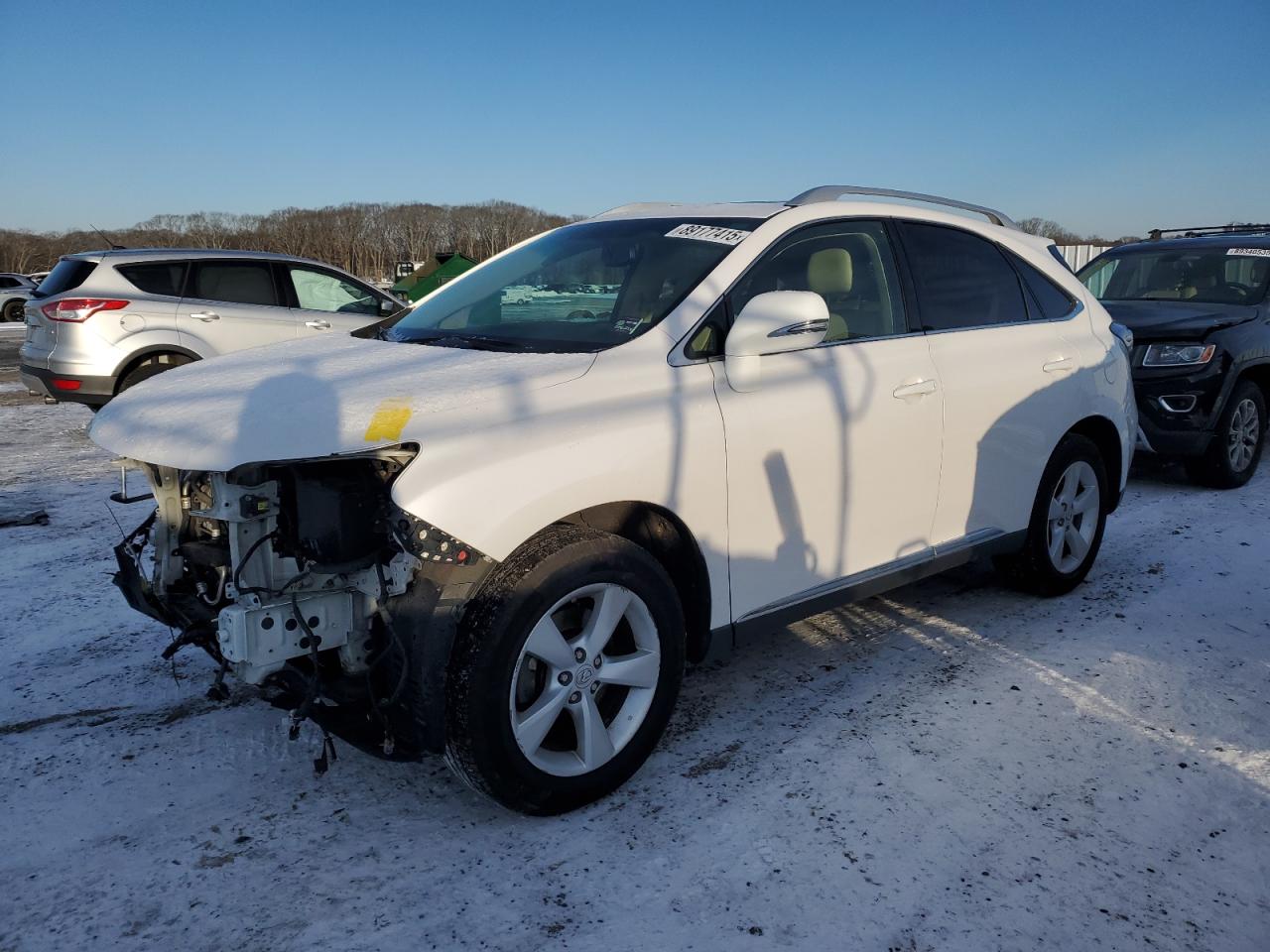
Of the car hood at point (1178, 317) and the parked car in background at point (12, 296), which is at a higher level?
the car hood at point (1178, 317)

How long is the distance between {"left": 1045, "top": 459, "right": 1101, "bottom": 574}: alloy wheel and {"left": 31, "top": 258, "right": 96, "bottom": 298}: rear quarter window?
331 inches

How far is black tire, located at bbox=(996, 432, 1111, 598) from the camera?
173 inches

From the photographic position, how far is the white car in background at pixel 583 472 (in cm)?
250

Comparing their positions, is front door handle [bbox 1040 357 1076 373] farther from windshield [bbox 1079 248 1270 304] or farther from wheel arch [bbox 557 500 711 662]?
windshield [bbox 1079 248 1270 304]

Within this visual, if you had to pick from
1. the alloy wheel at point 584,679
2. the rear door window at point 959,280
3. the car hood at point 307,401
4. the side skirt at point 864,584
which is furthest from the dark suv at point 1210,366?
the car hood at point 307,401

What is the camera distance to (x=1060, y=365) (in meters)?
4.35

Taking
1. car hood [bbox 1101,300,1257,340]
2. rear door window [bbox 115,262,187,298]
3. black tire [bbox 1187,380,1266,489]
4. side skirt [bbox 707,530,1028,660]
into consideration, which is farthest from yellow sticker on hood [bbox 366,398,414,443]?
rear door window [bbox 115,262,187,298]

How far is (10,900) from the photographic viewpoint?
2.42 metres

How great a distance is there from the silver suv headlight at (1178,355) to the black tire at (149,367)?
8.13 metres

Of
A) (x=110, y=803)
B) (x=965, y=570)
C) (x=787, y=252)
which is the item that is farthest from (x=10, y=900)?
(x=965, y=570)

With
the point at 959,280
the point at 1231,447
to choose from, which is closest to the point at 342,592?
the point at 959,280

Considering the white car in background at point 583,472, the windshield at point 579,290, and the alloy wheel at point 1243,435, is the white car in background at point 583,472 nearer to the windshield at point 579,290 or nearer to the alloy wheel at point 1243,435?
the windshield at point 579,290

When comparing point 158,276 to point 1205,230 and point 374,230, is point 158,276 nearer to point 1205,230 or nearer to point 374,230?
point 1205,230

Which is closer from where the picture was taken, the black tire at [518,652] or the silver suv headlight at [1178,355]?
the black tire at [518,652]
